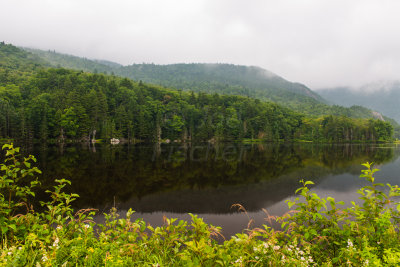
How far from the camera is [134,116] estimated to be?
360 feet

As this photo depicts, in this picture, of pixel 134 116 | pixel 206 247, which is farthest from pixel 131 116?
pixel 206 247

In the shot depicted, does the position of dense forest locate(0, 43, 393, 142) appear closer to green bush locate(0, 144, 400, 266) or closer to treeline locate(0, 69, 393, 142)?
treeline locate(0, 69, 393, 142)

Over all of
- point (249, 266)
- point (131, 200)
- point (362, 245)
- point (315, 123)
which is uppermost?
point (315, 123)

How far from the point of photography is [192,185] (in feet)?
55.2

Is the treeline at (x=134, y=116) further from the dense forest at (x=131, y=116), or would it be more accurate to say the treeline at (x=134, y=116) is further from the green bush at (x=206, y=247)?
the green bush at (x=206, y=247)

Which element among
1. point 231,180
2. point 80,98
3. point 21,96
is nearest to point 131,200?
point 231,180

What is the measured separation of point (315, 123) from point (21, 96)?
176 metres

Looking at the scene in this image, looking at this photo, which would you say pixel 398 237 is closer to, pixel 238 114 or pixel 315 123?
pixel 238 114

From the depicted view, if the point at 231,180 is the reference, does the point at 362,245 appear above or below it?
above

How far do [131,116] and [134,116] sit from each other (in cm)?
584

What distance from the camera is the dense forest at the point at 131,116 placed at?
81.8m

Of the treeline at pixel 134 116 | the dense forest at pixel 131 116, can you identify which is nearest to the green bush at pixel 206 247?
the treeline at pixel 134 116

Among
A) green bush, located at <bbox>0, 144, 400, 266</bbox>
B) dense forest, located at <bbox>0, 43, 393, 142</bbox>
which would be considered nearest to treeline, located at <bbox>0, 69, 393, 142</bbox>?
dense forest, located at <bbox>0, 43, 393, 142</bbox>

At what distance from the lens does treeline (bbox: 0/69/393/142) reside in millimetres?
81688
